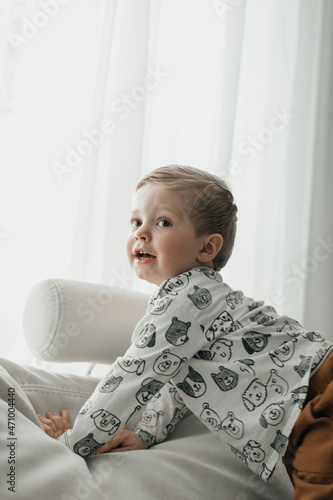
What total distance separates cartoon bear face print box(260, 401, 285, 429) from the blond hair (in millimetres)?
421

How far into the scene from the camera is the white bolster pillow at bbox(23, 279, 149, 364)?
1156 mm

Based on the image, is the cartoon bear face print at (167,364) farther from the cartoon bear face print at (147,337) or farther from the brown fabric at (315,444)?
the brown fabric at (315,444)

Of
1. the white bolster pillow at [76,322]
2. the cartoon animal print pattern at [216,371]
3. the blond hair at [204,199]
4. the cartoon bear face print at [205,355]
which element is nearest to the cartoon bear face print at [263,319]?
the cartoon animal print pattern at [216,371]

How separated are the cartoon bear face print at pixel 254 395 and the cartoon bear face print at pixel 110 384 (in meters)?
0.21

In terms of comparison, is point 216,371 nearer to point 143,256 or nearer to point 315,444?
point 315,444

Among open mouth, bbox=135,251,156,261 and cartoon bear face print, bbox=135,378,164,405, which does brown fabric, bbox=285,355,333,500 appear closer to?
cartoon bear face print, bbox=135,378,164,405

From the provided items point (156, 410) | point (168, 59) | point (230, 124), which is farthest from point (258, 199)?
point (156, 410)

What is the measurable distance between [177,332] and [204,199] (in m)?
0.33

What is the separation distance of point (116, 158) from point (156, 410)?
1.03 meters

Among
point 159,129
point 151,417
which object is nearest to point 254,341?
point 151,417

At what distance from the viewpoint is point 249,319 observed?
105 centimetres

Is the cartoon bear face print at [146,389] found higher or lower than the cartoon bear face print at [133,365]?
lower

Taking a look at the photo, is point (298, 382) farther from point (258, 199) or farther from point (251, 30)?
point (251, 30)

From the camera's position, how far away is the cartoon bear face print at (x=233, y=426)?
911 mm
